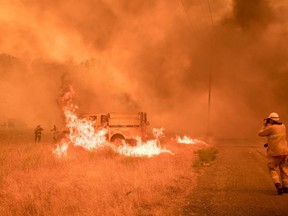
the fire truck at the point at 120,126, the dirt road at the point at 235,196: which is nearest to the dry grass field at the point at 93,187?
the dirt road at the point at 235,196

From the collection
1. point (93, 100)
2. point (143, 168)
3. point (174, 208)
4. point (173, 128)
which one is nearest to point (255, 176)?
point (143, 168)

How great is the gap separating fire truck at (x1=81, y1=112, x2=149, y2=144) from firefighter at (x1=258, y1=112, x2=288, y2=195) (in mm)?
10437

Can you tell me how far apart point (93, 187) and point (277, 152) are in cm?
481

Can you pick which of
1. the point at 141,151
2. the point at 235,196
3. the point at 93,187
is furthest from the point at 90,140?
the point at 235,196

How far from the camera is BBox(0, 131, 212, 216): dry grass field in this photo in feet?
20.5

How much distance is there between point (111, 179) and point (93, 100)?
26308 millimetres

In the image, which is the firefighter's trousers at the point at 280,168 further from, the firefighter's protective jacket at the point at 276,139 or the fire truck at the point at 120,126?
the fire truck at the point at 120,126

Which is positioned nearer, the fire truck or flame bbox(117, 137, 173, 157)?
flame bbox(117, 137, 173, 157)

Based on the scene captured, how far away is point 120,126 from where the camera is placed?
675 inches

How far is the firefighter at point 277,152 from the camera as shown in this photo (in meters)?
6.99

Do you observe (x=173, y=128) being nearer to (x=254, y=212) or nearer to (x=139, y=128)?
(x=139, y=128)

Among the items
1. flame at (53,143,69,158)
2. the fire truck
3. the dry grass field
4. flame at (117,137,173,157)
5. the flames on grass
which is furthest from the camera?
the fire truck

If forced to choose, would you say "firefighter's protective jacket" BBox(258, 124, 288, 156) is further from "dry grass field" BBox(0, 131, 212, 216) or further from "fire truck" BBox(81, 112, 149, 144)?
"fire truck" BBox(81, 112, 149, 144)

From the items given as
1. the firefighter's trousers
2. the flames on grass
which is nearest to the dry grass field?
the firefighter's trousers
